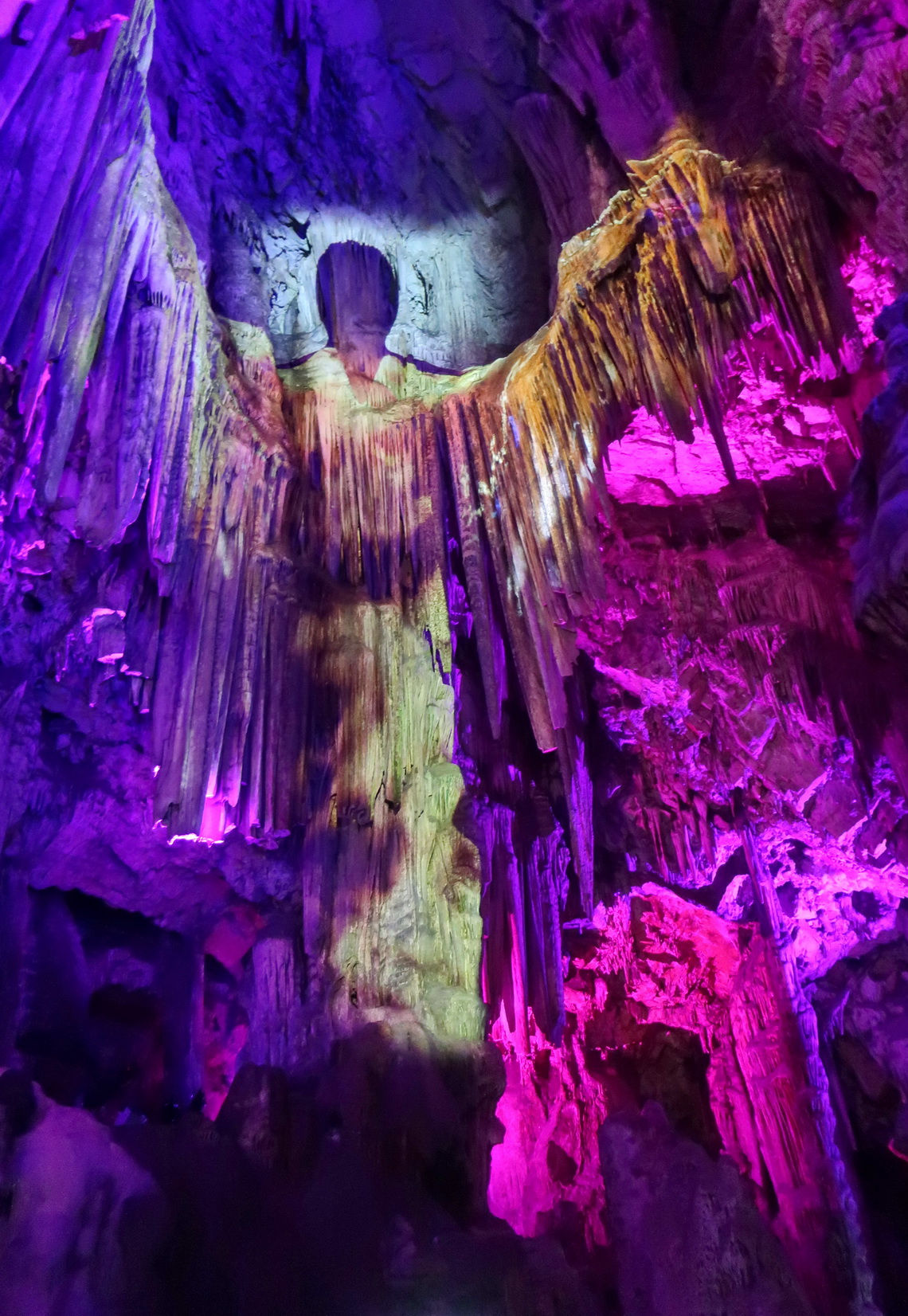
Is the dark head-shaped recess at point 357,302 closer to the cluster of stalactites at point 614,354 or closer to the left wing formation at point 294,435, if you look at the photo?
the left wing formation at point 294,435

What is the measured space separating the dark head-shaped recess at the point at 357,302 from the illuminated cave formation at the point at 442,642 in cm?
7

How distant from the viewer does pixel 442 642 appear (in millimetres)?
7332

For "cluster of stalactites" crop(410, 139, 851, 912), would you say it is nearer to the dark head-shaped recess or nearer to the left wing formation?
the left wing formation

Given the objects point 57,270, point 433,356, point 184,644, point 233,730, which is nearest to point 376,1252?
point 233,730

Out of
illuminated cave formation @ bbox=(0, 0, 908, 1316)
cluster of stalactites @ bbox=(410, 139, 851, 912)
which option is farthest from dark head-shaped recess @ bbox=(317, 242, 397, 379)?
cluster of stalactites @ bbox=(410, 139, 851, 912)

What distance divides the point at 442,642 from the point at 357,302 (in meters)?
3.39

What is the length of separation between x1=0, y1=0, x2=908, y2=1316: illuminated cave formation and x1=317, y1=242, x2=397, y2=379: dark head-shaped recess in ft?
0.21

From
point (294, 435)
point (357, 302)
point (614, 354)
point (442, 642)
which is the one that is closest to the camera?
point (614, 354)

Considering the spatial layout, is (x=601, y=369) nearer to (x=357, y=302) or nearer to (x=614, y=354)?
(x=614, y=354)

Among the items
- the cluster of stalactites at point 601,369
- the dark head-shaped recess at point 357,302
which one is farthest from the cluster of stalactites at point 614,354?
the dark head-shaped recess at point 357,302

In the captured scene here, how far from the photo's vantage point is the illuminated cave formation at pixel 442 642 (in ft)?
14.3

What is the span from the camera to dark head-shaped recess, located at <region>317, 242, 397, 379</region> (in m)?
7.98

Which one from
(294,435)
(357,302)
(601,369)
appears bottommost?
(601,369)

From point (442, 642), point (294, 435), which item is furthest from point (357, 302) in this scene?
point (442, 642)
